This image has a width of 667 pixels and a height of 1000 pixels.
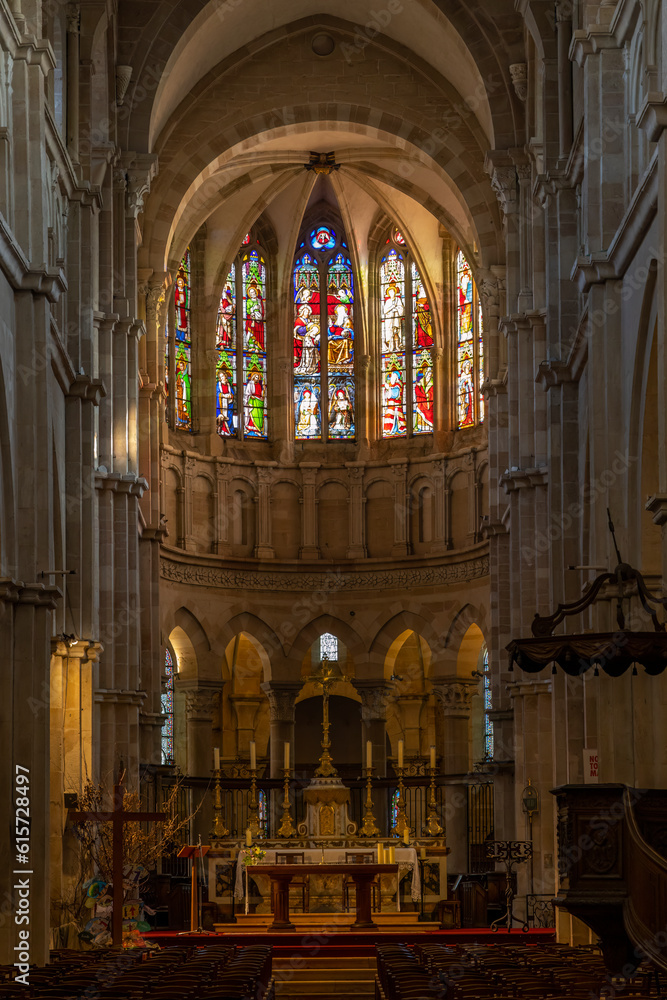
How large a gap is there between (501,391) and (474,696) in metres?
8.75

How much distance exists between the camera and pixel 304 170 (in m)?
37.5

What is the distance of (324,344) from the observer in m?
39.7

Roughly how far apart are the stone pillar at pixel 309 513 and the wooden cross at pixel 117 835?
1712 centimetres

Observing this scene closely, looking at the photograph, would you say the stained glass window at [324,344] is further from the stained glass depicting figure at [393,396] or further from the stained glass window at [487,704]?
the stained glass window at [487,704]

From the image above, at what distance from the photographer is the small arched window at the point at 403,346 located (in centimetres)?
3859

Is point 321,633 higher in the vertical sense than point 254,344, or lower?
lower

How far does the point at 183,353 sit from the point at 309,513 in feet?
15.9

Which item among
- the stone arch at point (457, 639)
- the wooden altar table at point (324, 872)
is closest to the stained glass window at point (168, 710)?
the stone arch at point (457, 639)

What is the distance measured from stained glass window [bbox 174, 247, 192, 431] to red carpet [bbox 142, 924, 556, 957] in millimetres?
16439

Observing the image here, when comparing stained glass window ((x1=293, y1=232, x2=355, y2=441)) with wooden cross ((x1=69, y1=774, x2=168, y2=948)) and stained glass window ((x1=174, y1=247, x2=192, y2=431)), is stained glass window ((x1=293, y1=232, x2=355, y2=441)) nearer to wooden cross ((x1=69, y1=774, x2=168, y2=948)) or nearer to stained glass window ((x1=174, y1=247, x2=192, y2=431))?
stained glass window ((x1=174, y1=247, x2=192, y2=431))

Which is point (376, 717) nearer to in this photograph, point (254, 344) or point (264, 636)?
point (264, 636)

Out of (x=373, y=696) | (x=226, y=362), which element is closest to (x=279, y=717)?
(x=373, y=696)

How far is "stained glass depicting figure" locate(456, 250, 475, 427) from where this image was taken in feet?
123

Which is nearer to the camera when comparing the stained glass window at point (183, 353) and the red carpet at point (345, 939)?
the red carpet at point (345, 939)
